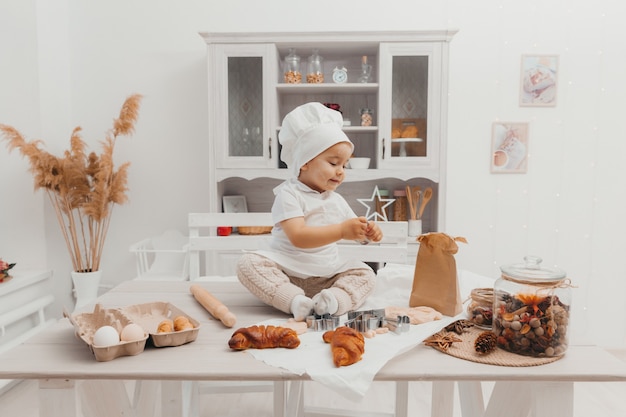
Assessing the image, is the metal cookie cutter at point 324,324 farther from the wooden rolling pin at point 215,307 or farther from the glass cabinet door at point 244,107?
the glass cabinet door at point 244,107

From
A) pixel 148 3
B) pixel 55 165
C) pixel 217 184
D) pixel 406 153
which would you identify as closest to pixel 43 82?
pixel 55 165

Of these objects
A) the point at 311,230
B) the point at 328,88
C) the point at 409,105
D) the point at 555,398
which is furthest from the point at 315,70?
the point at 555,398

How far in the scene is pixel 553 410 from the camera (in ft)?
2.61

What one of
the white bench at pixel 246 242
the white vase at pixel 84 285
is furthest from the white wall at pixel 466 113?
the white bench at pixel 246 242

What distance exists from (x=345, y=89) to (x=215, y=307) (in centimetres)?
188

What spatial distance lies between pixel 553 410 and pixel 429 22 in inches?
100

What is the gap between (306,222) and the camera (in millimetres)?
1181

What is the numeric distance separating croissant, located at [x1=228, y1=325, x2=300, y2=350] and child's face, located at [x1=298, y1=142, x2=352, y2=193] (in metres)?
0.44

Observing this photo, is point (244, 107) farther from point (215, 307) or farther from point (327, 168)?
point (215, 307)

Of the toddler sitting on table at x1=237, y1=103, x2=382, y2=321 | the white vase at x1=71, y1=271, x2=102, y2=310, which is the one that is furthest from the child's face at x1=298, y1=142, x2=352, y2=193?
the white vase at x1=71, y1=271, x2=102, y2=310

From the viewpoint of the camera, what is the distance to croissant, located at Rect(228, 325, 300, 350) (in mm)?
858

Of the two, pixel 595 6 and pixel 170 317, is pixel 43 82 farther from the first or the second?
pixel 595 6

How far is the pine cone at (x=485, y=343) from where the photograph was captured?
2.76 ft

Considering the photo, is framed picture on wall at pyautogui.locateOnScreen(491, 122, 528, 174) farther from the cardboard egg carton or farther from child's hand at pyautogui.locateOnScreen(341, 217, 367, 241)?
the cardboard egg carton
